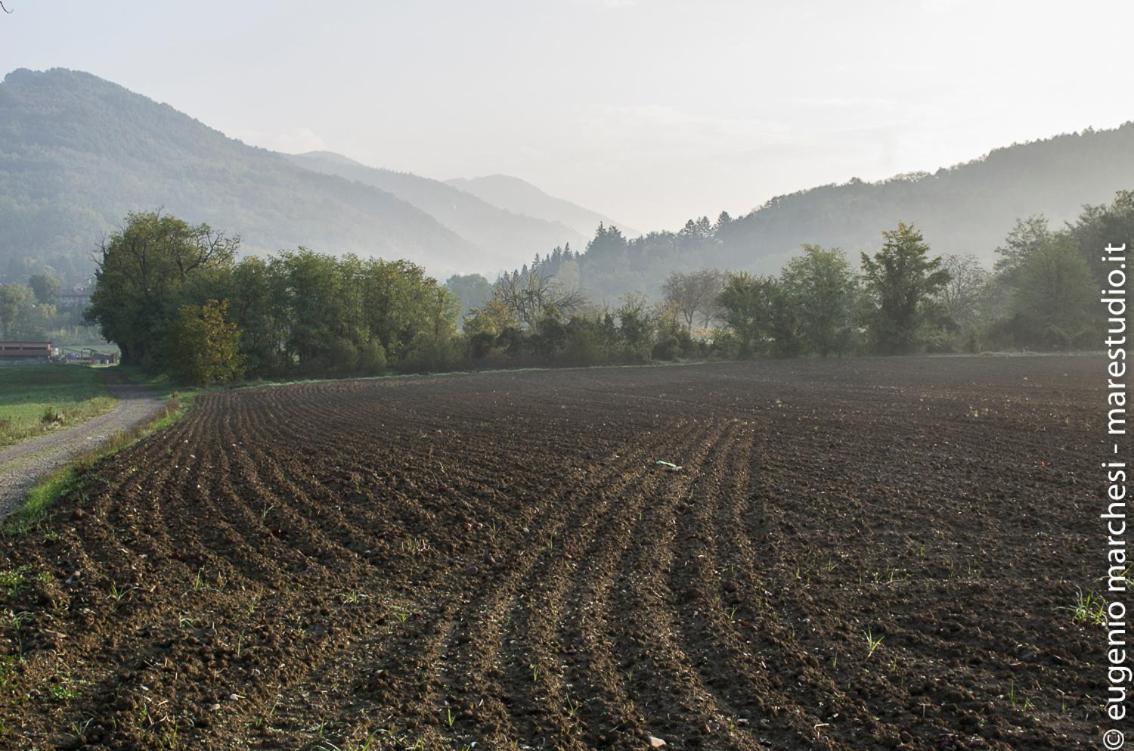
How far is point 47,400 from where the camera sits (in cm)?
4528

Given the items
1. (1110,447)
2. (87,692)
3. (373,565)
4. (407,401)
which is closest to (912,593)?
(373,565)

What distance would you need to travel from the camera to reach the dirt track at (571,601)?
5.89 m

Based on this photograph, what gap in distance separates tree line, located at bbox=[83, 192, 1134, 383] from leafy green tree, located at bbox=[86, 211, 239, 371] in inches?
5.3

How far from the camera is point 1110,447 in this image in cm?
1745

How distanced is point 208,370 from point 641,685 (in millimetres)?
54658

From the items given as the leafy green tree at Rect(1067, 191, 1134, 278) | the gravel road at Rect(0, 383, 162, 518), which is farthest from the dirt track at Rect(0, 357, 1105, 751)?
the leafy green tree at Rect(1067, 191, 1134, 278)

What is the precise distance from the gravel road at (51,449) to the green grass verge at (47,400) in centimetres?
65

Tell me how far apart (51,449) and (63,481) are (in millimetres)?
9093

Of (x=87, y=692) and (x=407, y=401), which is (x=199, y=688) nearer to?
(x=87, y=692)

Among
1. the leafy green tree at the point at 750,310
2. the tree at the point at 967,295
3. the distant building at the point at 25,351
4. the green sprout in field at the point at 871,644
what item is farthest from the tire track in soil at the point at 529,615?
the distant building at the point at 25,351

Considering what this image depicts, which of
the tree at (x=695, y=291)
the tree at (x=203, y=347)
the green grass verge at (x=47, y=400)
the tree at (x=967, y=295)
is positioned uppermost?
the tree at (x=695, y=291)

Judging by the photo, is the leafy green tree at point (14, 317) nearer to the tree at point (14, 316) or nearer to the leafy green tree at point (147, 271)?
the tree at point (14, 316)

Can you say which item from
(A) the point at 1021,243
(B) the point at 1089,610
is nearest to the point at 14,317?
(A) the point at 1021,243

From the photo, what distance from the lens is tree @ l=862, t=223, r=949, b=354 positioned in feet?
217
